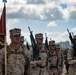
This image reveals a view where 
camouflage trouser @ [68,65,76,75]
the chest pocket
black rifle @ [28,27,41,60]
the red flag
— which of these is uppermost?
the red flag

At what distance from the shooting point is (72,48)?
45.1 ft

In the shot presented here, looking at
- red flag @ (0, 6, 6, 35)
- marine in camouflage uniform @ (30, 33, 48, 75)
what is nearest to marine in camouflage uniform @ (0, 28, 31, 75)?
red flag @ (0, 6, 6, 35)

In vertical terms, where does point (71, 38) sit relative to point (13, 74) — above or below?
above

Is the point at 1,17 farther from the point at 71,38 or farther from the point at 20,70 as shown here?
the point at 71,38

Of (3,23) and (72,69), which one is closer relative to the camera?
(3,23)

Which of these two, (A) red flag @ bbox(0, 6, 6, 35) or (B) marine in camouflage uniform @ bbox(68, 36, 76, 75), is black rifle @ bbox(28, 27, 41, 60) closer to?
(B) marine in camouflage uniform @ bbox(68, 36, 76, 75)

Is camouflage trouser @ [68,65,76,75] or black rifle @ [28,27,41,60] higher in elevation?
black rifle @ [28,27,41,60]

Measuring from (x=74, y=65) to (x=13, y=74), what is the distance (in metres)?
5.22

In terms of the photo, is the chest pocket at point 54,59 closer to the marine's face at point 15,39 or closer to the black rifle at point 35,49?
the black rifle at point 35,49

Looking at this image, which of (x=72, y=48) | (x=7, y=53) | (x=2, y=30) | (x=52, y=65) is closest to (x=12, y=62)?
(x=7, y=53)

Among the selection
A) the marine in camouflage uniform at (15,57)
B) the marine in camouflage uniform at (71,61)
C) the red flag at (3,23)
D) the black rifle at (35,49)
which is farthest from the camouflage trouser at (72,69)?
the red flag at (3,23)

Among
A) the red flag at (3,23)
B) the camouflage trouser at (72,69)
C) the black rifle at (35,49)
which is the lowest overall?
the camouflage trouser at (72,69)

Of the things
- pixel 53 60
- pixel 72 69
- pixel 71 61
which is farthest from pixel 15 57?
pixel 53 60

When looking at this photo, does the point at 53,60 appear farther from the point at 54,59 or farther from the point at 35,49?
the point at 35,49
